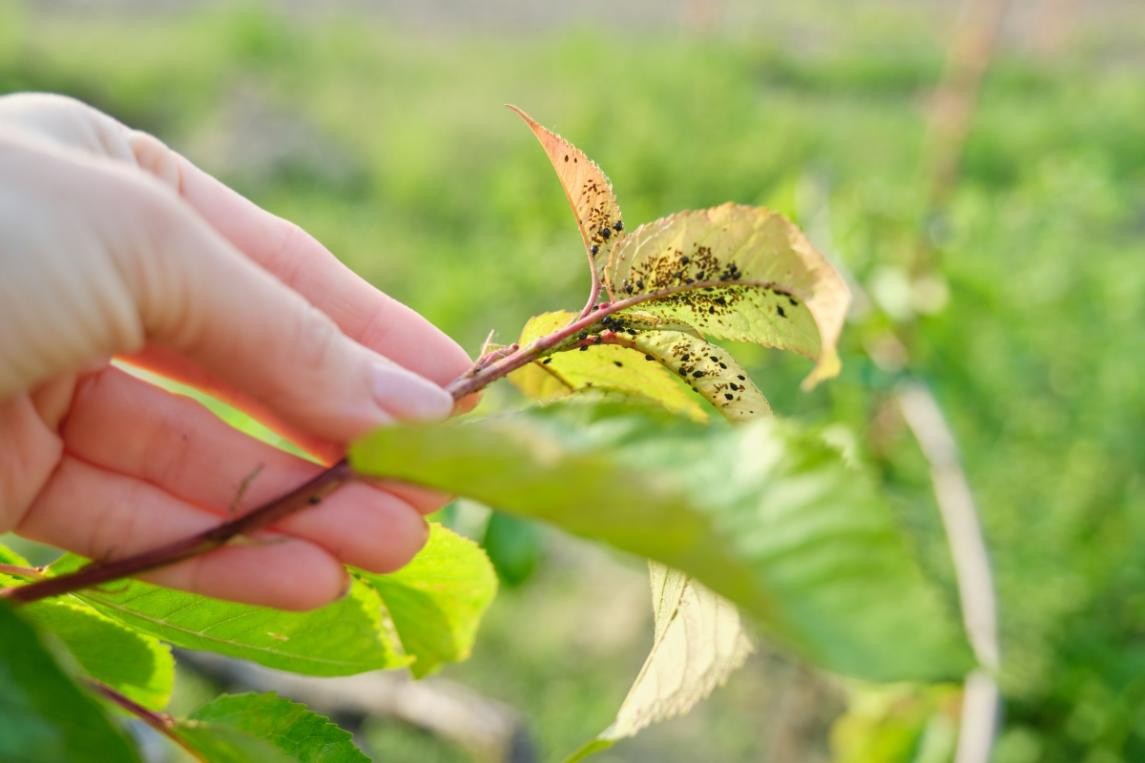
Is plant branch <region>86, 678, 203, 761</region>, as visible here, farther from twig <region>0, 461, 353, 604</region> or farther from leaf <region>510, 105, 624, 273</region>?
leaf <region>510, 105, 624, 273</region>

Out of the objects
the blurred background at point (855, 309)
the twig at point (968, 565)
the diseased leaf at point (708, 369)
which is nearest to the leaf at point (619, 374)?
the diseased leaf at point (708, 369)

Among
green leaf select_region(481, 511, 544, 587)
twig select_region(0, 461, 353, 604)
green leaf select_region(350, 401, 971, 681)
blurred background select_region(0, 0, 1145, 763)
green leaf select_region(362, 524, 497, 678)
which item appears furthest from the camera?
blurred background select_region(0, 0, 1145, 763)

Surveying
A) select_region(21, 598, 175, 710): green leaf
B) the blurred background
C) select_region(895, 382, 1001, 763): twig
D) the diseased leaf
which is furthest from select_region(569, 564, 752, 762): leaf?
select_region(895, 382, 1001, 763): twig

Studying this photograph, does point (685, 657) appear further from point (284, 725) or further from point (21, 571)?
point (21, 571)

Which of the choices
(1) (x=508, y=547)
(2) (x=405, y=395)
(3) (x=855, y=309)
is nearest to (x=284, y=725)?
(2) (x=405, y=395)

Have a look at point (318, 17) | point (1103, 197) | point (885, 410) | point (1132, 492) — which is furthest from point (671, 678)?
point (318, 17)

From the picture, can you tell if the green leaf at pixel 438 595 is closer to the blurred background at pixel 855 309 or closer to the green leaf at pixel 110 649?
the green leaf at pixel 110 649
